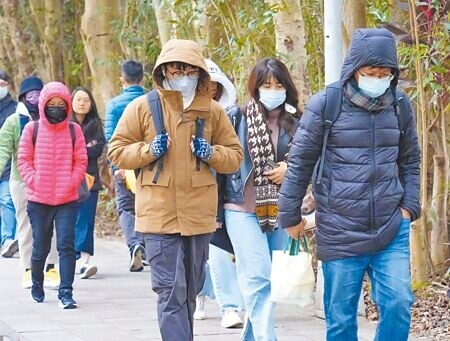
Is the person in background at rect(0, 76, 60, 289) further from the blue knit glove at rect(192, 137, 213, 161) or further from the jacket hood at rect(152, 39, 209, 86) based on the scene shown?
the blue knit glove at rect(192, 137, 213, 161)

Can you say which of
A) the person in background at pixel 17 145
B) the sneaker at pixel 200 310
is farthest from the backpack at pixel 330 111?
the person in background at pixel 17 145

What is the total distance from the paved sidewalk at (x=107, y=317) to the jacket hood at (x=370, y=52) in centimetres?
249

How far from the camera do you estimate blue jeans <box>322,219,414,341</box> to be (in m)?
6.21

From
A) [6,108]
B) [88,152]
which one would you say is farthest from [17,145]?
[6,108]

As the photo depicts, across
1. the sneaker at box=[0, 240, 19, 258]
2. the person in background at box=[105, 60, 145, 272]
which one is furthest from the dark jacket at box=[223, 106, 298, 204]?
the sneaker at box=[0, 240, 19, 258]

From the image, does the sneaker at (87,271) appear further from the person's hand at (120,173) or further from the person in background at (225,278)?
the person in background at (225,278)

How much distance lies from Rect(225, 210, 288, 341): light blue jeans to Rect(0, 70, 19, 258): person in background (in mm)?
6018

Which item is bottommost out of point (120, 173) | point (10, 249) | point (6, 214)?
point (10, 249)

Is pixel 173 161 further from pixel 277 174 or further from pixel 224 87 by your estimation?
pixel 224 87

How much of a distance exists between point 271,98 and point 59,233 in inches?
113

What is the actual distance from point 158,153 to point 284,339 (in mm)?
2200

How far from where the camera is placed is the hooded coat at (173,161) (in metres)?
6.75

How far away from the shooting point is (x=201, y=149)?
6.73 m

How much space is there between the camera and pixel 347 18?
10039mm
